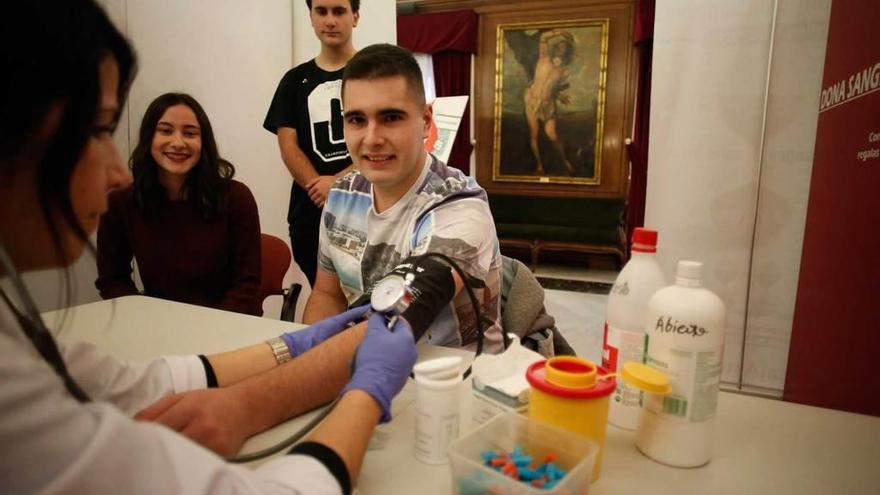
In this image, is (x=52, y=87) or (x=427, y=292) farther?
(x=427, y=292)

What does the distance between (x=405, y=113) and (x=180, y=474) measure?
1.15 metres

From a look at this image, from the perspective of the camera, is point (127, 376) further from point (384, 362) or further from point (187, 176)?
point (187, 176)

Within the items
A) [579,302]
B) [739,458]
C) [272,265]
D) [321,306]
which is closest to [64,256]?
[739,458]

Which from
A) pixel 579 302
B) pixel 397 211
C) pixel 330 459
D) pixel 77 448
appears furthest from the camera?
pixel 579 302

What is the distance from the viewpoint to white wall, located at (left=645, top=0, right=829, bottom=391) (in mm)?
2127

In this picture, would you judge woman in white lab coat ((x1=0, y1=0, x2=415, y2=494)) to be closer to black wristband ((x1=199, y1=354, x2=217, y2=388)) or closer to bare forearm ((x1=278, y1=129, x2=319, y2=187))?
black wristband ((x1=199, y1=354, x2=217, y2=388))

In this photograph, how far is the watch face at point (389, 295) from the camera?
0.87 m

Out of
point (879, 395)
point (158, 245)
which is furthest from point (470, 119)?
point (879, 395)

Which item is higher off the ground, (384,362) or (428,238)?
(428,238)

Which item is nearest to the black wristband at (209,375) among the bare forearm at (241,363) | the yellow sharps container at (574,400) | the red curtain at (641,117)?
the bare forearm at (241,363)

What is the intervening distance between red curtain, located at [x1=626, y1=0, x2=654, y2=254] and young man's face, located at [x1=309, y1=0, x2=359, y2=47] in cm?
327

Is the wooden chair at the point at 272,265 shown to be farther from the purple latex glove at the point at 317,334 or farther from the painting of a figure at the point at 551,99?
the painting of a figure at the point at 551,99

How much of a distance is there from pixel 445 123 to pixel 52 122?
96.5 inches

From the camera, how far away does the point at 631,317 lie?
78 cm
